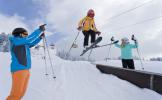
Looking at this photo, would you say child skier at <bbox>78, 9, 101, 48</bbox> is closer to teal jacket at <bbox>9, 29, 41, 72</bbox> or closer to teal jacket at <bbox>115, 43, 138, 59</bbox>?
teal jacket at <bbox>115, 43, 138, 59</bbox>

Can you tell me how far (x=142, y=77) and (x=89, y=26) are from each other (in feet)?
20.5

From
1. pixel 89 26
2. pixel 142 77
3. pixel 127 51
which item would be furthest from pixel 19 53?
pixel 89 26

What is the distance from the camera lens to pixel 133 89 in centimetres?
756

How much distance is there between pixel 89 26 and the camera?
1341 cm

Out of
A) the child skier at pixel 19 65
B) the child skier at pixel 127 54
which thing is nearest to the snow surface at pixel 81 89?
the child skier at pixel 19 65

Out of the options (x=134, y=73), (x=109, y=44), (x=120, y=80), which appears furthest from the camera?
(x=109, y=44)

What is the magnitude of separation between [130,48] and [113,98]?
5017 millimetres

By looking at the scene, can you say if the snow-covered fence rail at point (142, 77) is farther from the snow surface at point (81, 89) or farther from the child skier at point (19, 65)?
the child skier at point (19, 65)

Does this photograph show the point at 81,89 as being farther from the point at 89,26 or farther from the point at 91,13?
the point at 91,13

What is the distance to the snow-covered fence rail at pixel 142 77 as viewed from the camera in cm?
675

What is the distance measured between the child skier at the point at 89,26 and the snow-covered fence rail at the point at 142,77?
391 centimetres

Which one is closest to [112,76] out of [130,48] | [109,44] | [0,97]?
[130,48]

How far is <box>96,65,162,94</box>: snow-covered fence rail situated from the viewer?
6754mm

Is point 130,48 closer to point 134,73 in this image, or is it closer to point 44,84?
point 134,73
